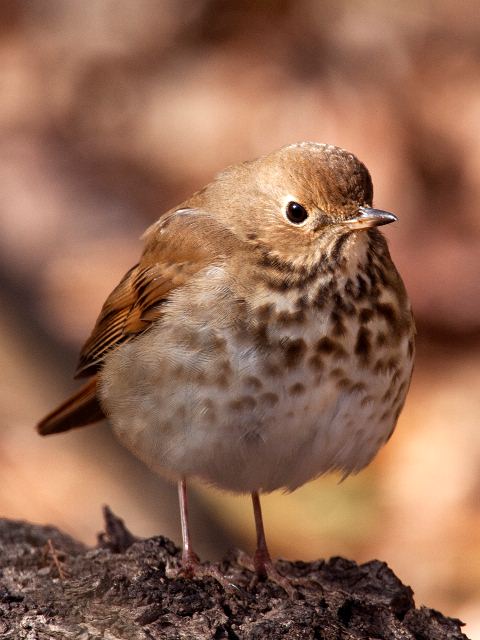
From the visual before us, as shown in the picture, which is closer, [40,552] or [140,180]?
[40,552]

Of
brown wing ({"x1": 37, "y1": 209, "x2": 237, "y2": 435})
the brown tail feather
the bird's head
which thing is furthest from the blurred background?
the bird's head

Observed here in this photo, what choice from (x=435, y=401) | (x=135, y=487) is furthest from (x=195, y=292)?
(x=435, y=401)

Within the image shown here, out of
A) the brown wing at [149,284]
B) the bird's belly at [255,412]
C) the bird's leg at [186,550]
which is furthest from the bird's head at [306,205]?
the bird's leg at [186,550]

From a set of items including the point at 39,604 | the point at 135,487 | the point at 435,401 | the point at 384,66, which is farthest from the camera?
the point at 384,66

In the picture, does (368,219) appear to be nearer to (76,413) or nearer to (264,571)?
(264,571)

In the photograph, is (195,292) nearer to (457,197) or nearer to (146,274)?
(146,274)

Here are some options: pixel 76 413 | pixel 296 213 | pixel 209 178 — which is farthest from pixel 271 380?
pixel 209 178

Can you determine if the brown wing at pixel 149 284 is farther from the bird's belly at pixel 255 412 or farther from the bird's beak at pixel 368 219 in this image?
the bird's beak at pixel 368 219
